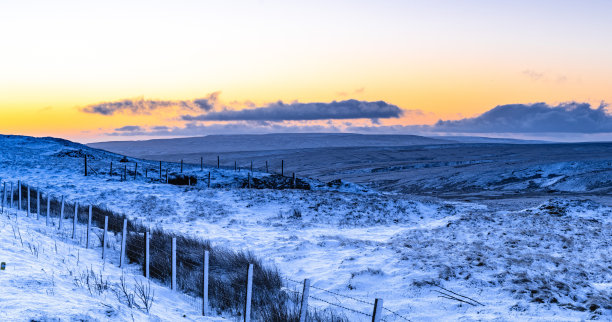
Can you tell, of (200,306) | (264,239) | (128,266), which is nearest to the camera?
(200,306)

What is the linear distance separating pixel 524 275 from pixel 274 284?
696 centimetres

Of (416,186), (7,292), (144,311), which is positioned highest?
(7,292)

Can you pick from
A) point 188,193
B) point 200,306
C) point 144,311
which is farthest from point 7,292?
point 188,193

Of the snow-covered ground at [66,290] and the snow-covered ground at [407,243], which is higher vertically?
the snow-covered ground at [66,290]

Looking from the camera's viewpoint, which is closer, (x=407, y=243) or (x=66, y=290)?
(x=66, y=290)

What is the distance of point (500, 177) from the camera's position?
5803cm

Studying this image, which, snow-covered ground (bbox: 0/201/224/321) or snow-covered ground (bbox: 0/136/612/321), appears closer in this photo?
snow-covered ground (bbox: 0/201/224/321)

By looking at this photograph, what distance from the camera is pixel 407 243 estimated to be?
A: 19.6 m

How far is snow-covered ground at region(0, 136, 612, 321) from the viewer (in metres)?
12.1

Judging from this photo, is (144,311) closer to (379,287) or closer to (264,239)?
(379,287)

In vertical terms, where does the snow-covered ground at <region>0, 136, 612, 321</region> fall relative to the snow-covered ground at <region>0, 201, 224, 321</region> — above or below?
below

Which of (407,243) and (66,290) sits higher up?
(66,290)

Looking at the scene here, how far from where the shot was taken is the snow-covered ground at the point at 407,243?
12.1 meters

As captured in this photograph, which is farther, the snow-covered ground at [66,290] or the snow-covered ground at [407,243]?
the snow-covered ground at [407,243]
